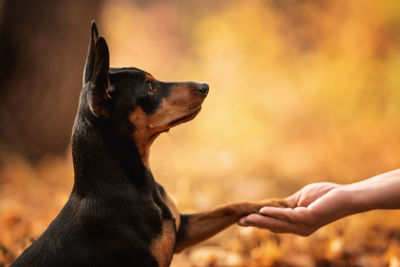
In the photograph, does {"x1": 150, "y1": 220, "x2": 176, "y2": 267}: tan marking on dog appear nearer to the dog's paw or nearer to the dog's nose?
the dog's paw

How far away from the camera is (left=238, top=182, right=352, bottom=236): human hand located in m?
2.24

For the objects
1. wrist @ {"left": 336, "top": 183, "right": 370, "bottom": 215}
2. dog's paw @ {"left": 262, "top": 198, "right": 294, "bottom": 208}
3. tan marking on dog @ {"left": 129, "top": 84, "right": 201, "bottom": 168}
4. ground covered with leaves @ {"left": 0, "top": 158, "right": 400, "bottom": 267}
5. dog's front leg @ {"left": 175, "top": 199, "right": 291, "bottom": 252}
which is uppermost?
tan marking on dog @ {"left": 129, "top": 84, "right": 201, "bottom": 168}

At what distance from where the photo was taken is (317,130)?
6609mm

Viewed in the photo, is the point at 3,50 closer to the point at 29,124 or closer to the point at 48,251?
the point at 29,124

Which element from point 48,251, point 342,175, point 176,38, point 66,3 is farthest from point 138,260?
point 176,38

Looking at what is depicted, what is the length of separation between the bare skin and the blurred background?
0.98 meters

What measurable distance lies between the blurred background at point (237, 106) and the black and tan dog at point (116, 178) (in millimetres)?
1430

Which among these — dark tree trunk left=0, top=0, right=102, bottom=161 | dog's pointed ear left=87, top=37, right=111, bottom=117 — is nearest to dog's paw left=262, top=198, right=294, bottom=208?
dog's pointed ear left=87, top=37, right=111, bottom=117

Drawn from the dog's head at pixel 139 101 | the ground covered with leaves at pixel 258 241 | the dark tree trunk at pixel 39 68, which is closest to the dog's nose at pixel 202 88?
the dog's head at pixel 139 101

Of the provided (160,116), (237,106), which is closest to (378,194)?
(160,116)

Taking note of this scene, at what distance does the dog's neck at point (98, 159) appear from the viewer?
2.10m

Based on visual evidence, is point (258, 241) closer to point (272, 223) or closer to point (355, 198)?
point (272, 223)

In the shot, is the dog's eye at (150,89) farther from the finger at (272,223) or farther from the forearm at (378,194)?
the forearm at (378,194)

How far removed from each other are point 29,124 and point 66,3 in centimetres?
165
